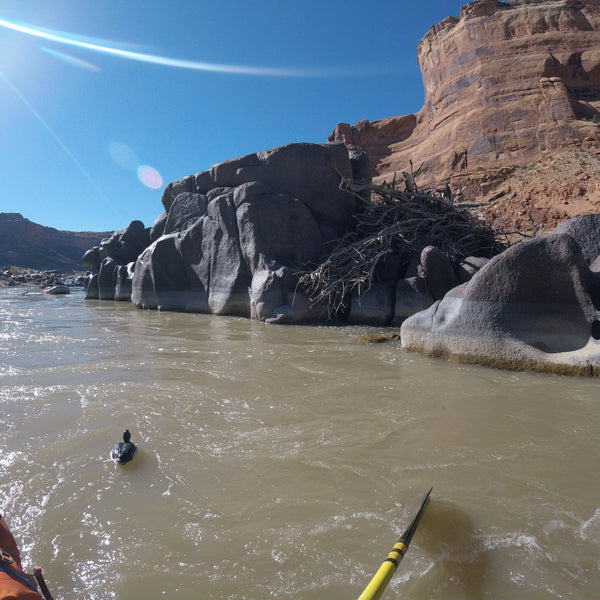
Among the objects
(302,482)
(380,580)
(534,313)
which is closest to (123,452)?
(302,482)

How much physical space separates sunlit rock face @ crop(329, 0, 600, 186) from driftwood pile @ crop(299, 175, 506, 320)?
1222cm

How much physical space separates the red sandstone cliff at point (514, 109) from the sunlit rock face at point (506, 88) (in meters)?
0.06

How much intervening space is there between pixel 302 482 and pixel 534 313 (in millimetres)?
3782

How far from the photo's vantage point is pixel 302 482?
87.5 inches

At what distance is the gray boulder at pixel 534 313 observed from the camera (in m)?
4.46

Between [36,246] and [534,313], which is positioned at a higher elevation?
[36,246]

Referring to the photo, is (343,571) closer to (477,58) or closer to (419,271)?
(419,271)

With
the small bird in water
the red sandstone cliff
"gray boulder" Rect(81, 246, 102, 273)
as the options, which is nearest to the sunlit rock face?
the red sandstone cliff

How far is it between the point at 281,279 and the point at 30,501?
24.4 feet

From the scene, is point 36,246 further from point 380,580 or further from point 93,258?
point 380,580

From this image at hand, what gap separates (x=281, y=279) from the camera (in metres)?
9.27

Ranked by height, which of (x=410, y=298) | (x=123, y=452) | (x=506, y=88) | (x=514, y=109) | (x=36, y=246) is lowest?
(x=123, y=452)

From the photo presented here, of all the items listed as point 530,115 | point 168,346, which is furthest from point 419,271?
point 530,115

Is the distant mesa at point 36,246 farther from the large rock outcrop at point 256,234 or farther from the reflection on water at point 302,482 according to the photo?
the reflection on water at point 302,482
